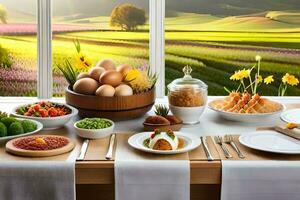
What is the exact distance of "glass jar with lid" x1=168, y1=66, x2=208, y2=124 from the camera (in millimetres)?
2391

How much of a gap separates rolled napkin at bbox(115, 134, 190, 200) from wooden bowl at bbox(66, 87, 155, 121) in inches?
16.9

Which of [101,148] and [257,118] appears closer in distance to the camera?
[101,148]

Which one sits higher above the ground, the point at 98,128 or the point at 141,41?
the point at 141,41

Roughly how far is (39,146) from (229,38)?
244 cm

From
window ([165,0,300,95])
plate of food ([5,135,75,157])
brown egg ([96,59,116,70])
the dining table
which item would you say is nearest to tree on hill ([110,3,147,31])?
window ([165,0,300,95])

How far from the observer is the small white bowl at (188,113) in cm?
239

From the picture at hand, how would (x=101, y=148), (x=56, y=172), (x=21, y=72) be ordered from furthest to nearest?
(x=21, y=72) → (x=101, y=148) → (x=56, y=172)

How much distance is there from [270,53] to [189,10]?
2.07 ft

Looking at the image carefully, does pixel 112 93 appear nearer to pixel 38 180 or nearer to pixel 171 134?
pixel 171 134

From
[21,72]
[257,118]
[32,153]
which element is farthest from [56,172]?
[21,72]

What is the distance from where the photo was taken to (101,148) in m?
2.12

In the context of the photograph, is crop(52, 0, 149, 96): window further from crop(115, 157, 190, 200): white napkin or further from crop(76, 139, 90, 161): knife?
crop(115, 157, 190, 200): white napkin

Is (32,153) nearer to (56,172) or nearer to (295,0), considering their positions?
(56,172)

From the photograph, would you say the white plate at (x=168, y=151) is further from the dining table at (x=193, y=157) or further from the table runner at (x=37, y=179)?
the table runner at (x=37, y=179)
